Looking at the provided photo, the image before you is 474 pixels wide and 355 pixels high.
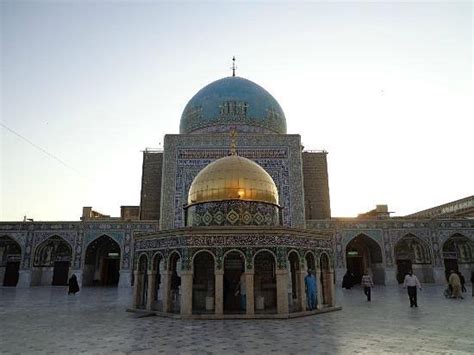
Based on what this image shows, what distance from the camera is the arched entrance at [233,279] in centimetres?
800

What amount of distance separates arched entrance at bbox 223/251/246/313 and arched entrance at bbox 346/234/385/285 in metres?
11.9

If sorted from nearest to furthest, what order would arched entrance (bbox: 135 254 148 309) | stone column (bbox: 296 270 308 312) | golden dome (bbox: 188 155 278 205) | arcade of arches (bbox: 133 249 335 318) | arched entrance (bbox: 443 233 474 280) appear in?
arcade of arches (bbox: 133 249 335 318)
stone column (bbox: 296 270 308 312)
arched entrance (bbox: 135 254 148 309)
golden dome (bbox: 188 155 278 205)
arched entrance (bbox: 443 233 474 280)

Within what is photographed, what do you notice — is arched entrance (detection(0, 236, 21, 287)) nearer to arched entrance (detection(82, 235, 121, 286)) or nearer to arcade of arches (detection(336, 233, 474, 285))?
arched entrance (detection(82, 235, 121, 286))

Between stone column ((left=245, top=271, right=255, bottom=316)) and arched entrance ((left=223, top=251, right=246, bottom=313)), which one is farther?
arched entrance ((left=223, top=251, right=246, bottom=313))

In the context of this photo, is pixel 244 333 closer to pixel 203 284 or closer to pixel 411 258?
pixel 203 284

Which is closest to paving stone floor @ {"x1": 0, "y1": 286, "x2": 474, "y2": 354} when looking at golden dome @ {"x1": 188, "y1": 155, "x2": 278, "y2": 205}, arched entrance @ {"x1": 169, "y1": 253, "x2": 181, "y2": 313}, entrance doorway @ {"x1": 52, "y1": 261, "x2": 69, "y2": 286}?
arched entrance @ {"x1": 169, "y1": 253, "x2": 181, "y2": 313}

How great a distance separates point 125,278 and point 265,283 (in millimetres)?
11147

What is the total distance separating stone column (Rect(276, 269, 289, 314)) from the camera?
698cm

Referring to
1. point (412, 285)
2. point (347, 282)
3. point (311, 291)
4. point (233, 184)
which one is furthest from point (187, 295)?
point (347, 282)

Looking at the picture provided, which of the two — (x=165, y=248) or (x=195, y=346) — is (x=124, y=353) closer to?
(x=195, y=346)

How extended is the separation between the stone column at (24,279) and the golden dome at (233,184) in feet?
42.1

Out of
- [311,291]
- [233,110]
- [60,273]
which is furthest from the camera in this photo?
[60,273]

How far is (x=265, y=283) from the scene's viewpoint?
824 centimetres

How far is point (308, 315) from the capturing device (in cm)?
723
